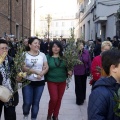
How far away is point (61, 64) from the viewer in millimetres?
5953

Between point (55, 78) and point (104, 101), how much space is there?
11.4 feet

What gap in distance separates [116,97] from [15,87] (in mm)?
2420

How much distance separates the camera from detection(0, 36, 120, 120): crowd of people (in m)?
2.48

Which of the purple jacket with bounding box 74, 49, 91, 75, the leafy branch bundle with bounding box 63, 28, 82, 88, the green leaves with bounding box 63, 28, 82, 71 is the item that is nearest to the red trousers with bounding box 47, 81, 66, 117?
the leafy branch bundle with bounding box 63, 28, 82, 88

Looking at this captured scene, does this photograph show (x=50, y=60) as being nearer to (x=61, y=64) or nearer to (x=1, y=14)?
(x=61, y=64)

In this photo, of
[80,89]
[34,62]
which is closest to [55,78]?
[34,62]

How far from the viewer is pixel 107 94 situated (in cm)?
246

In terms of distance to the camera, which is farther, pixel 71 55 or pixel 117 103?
pixel 71 55

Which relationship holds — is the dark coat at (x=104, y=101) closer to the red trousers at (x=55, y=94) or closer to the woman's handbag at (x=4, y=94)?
the woman's handbag at (x=4, y=94)

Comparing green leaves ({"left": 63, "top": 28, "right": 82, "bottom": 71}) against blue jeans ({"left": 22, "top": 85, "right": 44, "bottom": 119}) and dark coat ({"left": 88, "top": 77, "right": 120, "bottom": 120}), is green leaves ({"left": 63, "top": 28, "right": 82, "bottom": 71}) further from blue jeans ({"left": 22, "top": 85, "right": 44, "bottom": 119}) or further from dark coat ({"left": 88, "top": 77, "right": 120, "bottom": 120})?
dark coat ({"left": 88, "top": 77, "right": 120, "bottom": 120})

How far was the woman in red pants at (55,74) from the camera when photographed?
591 centimetres

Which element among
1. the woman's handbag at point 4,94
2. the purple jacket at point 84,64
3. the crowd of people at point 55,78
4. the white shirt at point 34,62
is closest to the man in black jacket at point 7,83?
the crowd of people at point 55,78

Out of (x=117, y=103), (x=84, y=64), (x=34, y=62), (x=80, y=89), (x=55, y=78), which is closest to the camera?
(x=117, y=103)

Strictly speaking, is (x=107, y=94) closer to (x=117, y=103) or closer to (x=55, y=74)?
(x=117, y=103)
